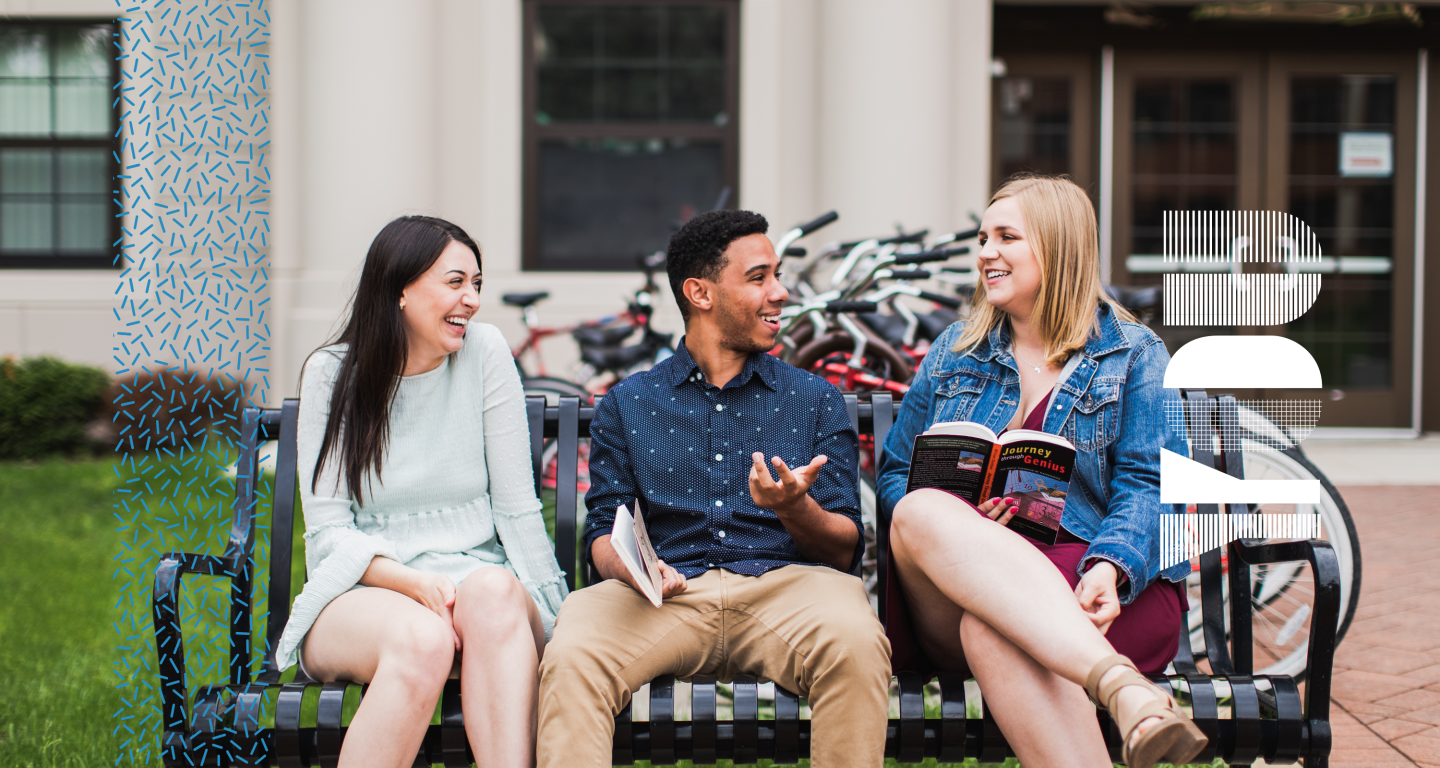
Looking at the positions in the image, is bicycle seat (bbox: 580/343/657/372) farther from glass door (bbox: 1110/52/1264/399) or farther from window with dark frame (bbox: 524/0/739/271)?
glass door (bbox: 1110/52/1264/399)

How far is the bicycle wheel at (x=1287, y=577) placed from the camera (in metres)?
3.28

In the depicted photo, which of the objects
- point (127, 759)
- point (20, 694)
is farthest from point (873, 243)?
point (20, 694)

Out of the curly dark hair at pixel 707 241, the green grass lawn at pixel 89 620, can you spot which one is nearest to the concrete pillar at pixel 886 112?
the green grass lawn at pixel 89 620

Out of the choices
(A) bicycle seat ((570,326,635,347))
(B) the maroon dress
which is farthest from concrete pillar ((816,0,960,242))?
(B) the maroon dress

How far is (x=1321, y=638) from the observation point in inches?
88.9

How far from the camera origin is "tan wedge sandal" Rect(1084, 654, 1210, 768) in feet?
6.03

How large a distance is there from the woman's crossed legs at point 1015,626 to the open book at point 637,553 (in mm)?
518

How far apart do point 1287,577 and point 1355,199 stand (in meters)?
6.13

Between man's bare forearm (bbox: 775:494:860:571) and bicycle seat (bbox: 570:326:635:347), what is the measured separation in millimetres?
2849

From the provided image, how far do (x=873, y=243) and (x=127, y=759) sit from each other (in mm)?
2908
